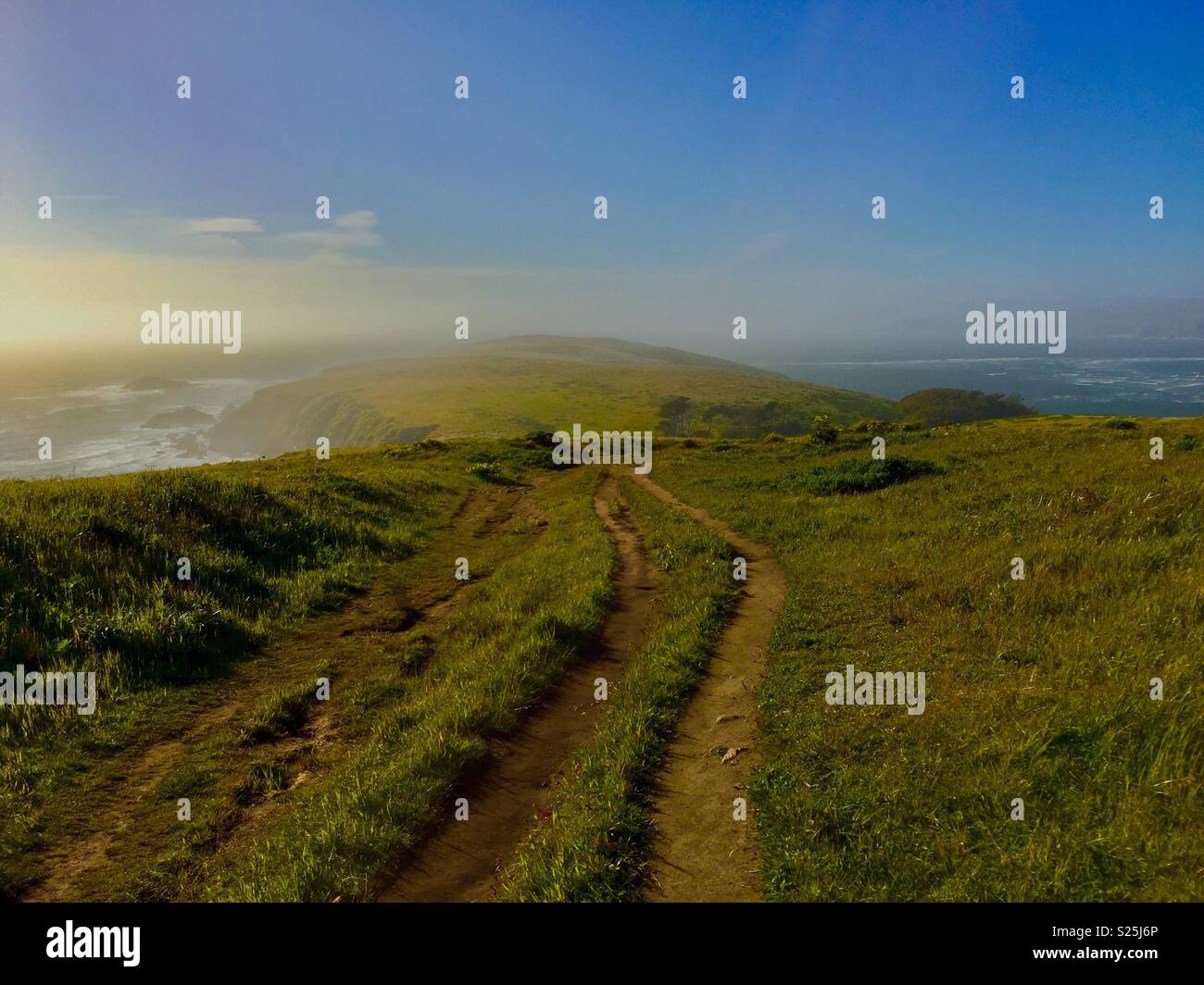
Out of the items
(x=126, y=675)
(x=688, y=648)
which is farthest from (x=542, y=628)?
(x=126, y=675)

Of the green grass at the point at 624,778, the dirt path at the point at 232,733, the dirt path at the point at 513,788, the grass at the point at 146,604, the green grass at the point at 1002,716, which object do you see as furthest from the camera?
the grass at the point at 146,604

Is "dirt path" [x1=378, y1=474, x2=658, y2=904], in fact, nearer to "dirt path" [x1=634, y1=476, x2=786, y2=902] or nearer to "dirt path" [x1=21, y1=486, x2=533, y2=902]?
"dirt path" [x1=634, y1=476, x2=786, y2=902]

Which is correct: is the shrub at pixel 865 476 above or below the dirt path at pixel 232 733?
above

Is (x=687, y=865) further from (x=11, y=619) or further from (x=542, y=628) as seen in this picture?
(x=11, y=619)

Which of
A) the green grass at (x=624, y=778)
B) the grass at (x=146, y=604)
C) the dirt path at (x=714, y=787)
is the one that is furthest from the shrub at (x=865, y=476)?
the dirt path at (x=714, y=787)

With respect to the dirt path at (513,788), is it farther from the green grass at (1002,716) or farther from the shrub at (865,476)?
the shrub at (865,476)

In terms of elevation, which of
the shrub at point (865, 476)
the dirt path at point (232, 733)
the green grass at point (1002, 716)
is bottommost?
the dirt path at point (232, 733)

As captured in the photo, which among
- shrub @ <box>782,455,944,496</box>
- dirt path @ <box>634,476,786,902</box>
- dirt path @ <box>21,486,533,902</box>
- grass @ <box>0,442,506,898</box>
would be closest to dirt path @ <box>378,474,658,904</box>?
dirt path @ <box>634,476,786,902</box>

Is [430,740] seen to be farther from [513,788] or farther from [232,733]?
[232,733]
